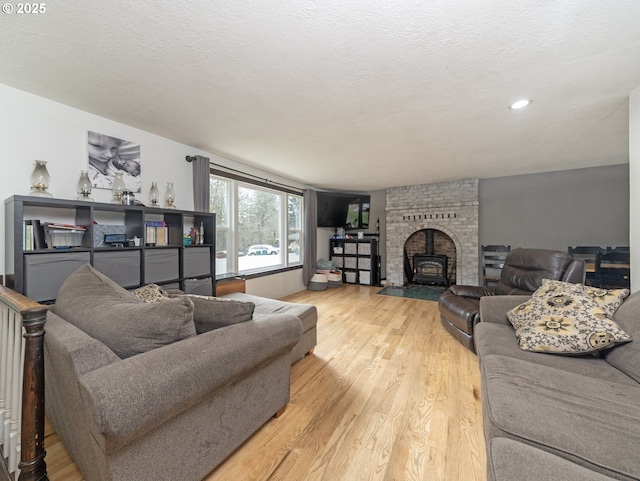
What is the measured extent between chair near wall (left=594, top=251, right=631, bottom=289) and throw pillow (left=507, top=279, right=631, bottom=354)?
7.67 ft

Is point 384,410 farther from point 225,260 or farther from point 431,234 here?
point 431,234

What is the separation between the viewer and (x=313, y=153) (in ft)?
11.2

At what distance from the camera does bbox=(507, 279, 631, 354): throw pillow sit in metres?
1.41

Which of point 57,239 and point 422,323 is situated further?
point 422,323

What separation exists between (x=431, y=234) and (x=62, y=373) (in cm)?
593

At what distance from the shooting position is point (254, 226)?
4355 millimetres

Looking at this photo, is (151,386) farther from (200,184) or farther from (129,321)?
(200,184)

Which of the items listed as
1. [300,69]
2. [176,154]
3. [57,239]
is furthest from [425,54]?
[57,239]

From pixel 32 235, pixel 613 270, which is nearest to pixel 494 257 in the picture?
pixel 613 270

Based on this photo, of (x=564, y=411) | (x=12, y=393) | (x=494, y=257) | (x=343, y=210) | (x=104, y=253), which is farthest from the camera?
(x=343, y=210)

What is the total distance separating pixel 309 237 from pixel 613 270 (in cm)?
452

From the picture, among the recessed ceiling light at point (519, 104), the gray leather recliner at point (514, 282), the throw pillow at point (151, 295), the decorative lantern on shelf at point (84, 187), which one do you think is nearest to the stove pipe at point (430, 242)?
the gray leather recliner at point (514, 282)

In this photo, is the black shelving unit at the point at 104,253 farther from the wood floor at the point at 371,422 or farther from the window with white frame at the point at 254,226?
the wood floor at the point at 371,422

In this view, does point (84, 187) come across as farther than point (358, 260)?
No
